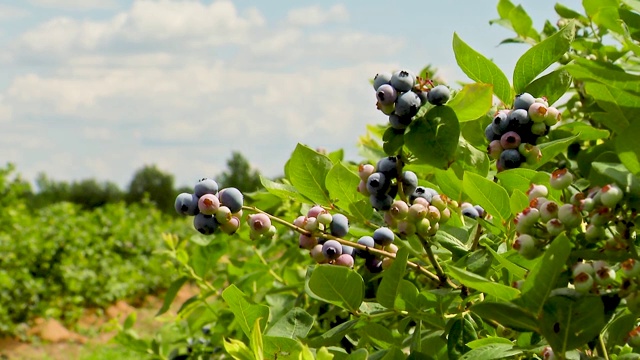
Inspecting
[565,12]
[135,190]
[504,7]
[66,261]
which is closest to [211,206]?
[504,7]

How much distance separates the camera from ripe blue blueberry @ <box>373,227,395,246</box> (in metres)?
1.25

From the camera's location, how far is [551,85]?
1.33 meters

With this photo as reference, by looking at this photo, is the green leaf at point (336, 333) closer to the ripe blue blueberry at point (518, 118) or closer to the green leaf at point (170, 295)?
the ripe blue blueberry at point (518, 118)

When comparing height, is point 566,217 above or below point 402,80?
below

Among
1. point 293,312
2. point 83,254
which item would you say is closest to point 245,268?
point 293,312

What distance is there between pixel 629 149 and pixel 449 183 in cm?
46

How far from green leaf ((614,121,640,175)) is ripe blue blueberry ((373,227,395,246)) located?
0.39m

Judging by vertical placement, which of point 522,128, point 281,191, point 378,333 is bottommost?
point 378,333

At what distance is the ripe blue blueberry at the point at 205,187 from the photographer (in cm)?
124

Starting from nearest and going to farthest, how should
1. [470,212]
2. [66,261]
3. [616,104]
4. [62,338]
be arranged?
[616,104] → [470,212] → [62,338] → [66,261]

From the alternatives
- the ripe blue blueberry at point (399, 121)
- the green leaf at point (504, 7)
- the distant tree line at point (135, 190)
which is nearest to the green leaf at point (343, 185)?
the ripe blue blueberry at point (399, 121)

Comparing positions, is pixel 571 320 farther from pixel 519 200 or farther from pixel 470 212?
pixel 470 212

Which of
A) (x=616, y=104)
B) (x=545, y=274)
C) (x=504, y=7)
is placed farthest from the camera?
(x=504, y=7)

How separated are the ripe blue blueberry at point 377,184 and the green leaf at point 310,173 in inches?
6.8
